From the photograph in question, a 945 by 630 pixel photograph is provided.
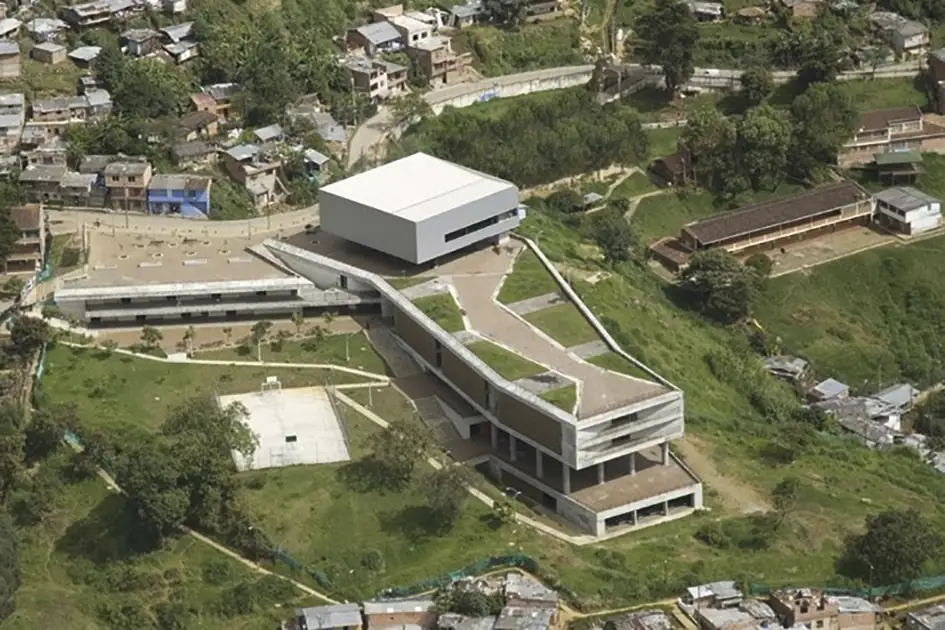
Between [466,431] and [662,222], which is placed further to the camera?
[662,222]

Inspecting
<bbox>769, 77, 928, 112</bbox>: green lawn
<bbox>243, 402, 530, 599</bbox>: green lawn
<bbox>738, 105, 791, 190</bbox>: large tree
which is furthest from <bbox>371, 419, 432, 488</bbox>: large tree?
<bbox>769, 77, 928, 112</bbox>: green lawn

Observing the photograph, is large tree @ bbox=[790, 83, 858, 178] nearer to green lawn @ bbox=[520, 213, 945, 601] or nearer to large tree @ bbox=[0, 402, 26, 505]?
green lawn @ bbox=[520, 213, 945, 601]

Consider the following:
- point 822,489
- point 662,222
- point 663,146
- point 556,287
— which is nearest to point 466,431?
point 556,287

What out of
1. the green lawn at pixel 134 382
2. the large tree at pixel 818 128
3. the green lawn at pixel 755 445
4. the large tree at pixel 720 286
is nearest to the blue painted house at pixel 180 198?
the green lawn at pixel 134 382

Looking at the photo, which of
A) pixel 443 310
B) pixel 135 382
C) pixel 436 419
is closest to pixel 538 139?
pixel 443 310

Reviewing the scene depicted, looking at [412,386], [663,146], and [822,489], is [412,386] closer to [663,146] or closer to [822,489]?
[822,489]

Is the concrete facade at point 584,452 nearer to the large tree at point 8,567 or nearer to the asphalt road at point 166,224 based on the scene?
the asphalt road at point 166,224

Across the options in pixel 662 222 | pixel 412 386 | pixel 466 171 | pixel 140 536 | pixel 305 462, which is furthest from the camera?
pixel 662 222
